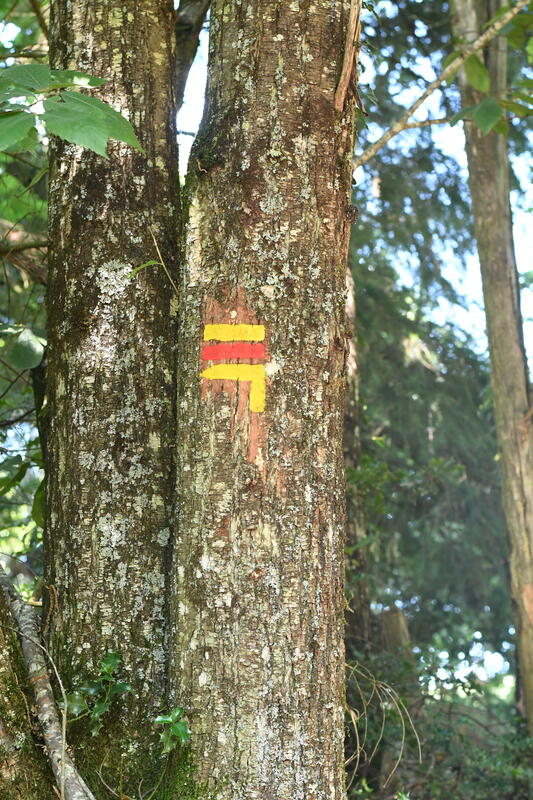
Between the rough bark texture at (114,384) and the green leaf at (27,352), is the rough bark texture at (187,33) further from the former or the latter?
the green leaf at (27,352)

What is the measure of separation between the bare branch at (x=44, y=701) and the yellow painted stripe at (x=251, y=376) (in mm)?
718

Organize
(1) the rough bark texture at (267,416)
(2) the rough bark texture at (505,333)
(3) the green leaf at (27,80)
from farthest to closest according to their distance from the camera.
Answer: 1. (2) the rough bark texture at (505,333)
2. (1) the rough bark texture at (267,416)
3. (3) the green leaf at (27,80)

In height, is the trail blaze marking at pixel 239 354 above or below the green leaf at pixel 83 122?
below

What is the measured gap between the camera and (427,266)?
775 cm

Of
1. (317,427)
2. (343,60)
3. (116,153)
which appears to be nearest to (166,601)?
(317,427)

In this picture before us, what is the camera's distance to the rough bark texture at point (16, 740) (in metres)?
1.55

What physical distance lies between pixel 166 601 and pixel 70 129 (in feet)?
3.31

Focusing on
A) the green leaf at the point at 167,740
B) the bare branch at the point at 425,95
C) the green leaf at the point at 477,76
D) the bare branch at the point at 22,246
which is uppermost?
the green leaf at the point at 477,76

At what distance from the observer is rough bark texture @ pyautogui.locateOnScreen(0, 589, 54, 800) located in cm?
155

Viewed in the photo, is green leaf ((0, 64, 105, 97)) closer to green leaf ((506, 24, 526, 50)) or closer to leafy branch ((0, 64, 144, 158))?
leafy branch ((0, 64, 144, 158))

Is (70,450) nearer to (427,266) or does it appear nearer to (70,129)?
(70,129)

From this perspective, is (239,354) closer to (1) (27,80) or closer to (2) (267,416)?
(2) (267,416)

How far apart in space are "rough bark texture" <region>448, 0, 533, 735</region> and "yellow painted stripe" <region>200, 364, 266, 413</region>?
3798 millimetres

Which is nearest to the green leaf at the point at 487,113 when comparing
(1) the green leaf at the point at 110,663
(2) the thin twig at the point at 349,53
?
(2) the thin twig at the point at 349,53
